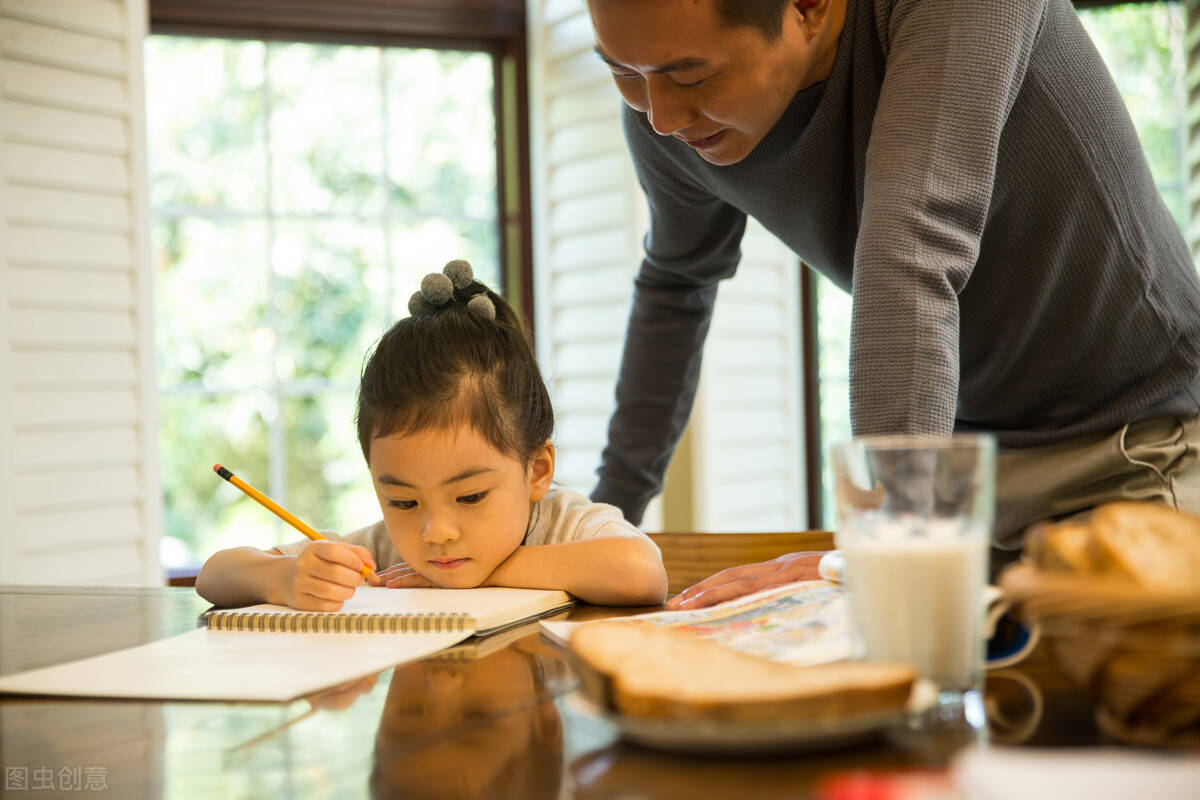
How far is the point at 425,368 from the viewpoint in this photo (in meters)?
1.38

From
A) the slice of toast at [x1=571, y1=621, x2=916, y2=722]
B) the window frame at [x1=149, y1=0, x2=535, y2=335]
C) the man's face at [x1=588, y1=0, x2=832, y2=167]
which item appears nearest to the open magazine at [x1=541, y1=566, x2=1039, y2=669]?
the slice of toast at [x1=571, y1=621, x2=916, y2=722]

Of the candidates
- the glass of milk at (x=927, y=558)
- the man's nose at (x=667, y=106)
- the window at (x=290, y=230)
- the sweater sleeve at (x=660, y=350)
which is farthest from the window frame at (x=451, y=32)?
the glass of milk at (x=927, y=558)

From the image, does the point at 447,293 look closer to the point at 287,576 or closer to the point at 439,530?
the point at 439,530

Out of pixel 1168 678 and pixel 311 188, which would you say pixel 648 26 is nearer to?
pixel 1168 678

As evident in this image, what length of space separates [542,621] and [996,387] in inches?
28.0

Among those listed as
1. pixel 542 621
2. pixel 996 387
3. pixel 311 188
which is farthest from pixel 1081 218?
pixel 311 188

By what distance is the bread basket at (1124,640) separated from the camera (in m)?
0.50

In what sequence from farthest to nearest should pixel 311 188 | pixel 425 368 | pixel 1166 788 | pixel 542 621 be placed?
pixel 311 188
pixel 425 368
pixel 542 621
pixel 1166 788

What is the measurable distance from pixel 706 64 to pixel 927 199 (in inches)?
11.7

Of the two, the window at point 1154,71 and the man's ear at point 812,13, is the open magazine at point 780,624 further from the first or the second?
the window at point 1154,71

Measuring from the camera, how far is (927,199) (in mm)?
1014

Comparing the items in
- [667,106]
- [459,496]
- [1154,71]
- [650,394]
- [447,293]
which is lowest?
[459,496]

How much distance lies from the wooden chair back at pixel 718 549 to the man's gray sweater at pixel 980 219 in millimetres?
287

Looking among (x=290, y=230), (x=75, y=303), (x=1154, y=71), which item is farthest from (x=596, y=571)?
(x=1154, y=71)
